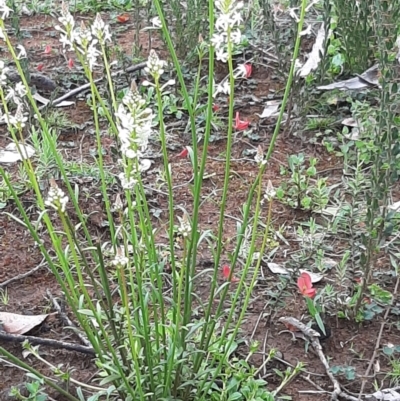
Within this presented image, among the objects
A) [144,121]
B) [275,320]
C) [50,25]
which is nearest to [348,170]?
[275,320]

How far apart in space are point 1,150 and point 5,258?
0.77 meters

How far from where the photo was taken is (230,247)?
2.63 meters

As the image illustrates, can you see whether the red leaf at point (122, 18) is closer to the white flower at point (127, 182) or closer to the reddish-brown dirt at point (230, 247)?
the reddish-brown dirt at point (230, 247)

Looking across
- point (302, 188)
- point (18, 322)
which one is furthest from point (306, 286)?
point (18, 322)

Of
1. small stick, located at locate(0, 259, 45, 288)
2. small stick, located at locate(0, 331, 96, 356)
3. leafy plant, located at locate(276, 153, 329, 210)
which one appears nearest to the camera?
small stick, located at locate(0, 331, 96, 356)

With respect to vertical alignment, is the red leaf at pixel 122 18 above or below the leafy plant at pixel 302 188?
above

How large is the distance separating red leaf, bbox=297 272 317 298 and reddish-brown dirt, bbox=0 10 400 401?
0.06 metres

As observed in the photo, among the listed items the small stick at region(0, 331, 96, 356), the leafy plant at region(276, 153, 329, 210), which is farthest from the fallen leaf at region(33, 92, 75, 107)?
the small stick at region(0, 331, 96, 356)

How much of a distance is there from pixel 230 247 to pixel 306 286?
46cm

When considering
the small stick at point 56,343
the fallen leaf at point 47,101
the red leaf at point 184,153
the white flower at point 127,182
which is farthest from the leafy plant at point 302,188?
the white flower at point 127,182

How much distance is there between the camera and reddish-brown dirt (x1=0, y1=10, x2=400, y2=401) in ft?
6.98

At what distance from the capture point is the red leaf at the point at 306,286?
2.22 meters

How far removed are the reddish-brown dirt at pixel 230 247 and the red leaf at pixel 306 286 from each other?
0.21 feet

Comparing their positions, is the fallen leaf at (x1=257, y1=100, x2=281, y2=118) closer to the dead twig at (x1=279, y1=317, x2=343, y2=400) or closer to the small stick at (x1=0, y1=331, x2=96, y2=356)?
the dead twig at (x1=279, y1=317, x2=343, y2=400)
